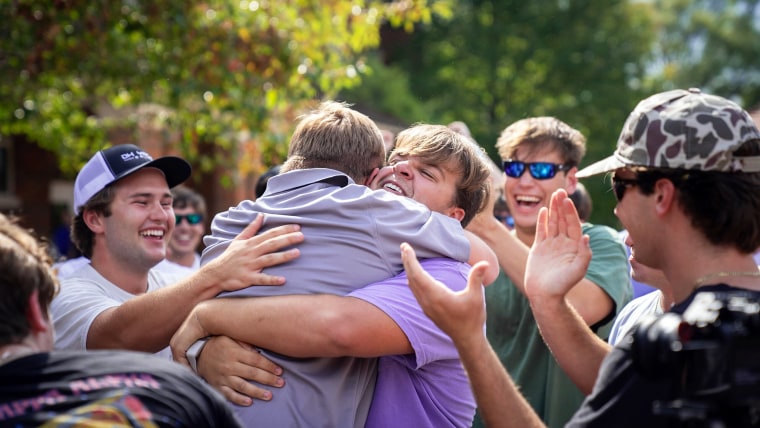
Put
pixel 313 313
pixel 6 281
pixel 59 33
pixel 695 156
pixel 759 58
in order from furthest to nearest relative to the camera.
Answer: pixel 759 58 → pixel 59 33 → pixel 313 313 → pixel 695 156 → pixel 6 281

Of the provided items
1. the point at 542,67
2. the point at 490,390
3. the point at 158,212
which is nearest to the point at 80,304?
the point at 158,212

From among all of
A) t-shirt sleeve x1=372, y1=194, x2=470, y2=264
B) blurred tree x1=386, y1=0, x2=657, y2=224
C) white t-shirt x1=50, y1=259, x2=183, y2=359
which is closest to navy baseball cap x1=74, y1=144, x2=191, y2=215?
white t-shirt x1=50, y1=259, x2=183, y2=359

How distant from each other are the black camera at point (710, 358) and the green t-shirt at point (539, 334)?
2.57 meters

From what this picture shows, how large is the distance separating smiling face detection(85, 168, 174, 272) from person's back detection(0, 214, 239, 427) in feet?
6.39

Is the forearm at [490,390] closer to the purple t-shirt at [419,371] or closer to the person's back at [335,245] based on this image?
the purple t-shirt at [419,371]

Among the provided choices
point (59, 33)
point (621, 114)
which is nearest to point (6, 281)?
point (59, 33)

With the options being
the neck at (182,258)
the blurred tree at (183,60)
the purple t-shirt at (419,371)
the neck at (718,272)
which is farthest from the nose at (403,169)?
the blurred tree at (183,60)

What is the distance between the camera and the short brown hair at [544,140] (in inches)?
203

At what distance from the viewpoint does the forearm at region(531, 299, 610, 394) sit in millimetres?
2674

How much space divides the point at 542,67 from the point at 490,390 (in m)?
23.6

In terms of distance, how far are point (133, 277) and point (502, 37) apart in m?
22.4

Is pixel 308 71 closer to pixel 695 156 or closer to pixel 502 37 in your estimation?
pixel 695 156

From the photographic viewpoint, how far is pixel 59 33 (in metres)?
7.30

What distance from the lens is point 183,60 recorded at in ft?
26.2
